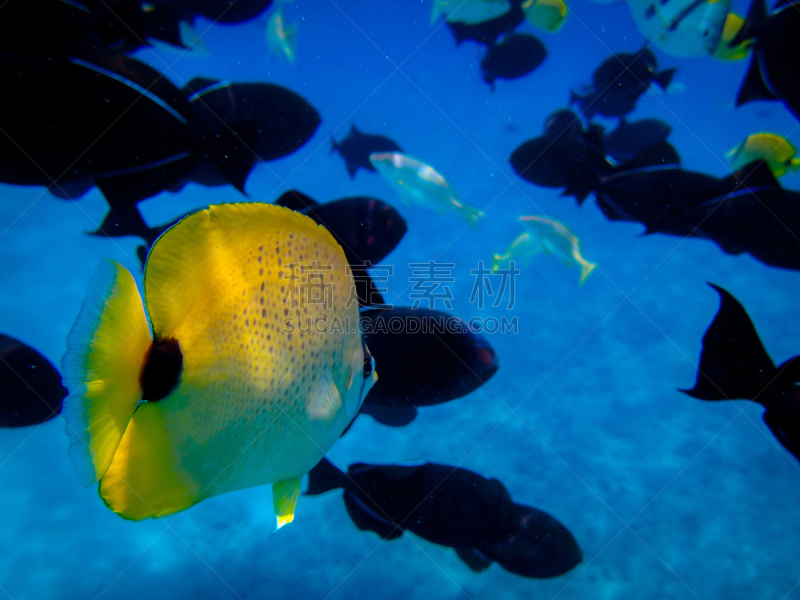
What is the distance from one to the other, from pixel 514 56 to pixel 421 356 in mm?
3046

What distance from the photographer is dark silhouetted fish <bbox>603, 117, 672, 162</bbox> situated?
3.54 metres

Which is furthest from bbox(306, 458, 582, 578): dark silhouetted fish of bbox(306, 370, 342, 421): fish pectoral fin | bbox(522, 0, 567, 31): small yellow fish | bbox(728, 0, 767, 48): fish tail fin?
bbox(522, 0, 567, 31): small yellow fish

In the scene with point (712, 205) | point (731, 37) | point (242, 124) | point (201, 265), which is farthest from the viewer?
point (731, 37)

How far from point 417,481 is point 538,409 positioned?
3.14 metres

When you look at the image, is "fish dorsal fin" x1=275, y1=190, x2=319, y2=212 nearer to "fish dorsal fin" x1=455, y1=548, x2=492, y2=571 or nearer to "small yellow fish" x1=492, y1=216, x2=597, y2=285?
"fish dorsal fin" x1=455, y1=548, x2=492, y2=571

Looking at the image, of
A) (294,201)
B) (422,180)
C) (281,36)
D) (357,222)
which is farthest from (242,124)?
(281,36)

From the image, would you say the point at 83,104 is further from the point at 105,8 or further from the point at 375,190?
the point at 375,190

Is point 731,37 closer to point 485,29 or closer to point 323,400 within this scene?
point 485,29

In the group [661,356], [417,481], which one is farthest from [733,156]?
[661,356]

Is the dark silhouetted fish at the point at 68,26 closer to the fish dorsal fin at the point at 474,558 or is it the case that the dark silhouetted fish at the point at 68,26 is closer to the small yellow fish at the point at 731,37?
the fish dorsal fin at the point at 474,558

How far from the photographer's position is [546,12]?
332cm

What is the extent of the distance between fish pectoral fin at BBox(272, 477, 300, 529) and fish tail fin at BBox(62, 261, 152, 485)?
0.39 m

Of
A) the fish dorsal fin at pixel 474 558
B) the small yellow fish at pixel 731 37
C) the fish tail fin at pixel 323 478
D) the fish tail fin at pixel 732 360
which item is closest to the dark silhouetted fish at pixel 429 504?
the fish tail fin at pixel 323 478

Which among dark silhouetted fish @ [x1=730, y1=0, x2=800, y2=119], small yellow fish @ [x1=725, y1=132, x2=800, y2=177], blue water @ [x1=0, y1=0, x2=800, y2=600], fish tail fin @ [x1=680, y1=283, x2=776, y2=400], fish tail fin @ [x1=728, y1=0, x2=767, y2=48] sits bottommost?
blue water @ [x1=0, y1=0, x2=800, y2=600]
